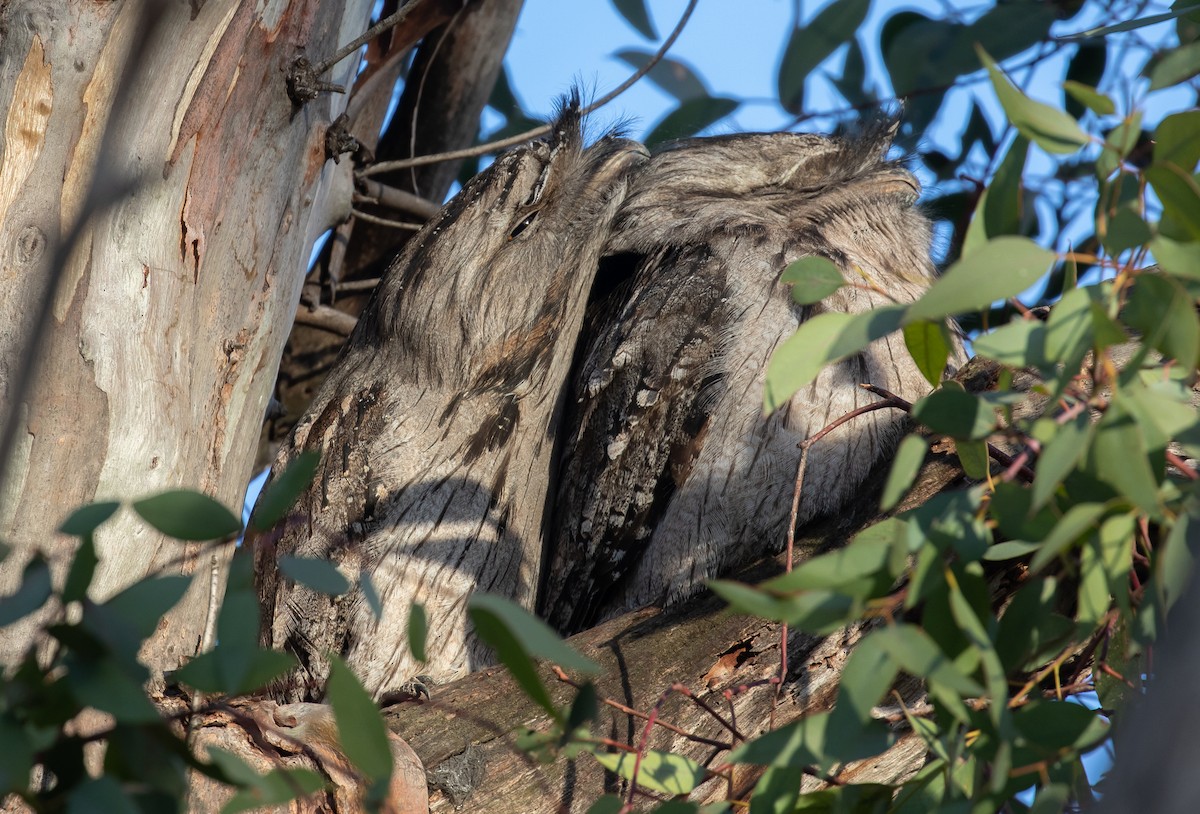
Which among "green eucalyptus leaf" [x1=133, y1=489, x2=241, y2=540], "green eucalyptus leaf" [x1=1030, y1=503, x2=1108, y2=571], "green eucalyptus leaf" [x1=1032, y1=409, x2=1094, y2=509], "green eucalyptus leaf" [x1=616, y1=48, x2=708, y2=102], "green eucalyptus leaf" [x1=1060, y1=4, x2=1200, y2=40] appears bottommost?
"green eucalyptus leaf" [x1=1030, y1=503, x2=1108, y2=571]

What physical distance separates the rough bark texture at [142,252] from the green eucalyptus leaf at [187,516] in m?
0.59

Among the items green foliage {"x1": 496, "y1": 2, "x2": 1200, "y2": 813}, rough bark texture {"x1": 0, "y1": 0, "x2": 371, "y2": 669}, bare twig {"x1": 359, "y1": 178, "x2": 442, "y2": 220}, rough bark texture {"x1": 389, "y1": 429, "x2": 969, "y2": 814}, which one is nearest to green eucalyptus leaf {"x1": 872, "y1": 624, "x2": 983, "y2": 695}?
green foliage {"x1": 496, "y1": 2, "x2": 1200, "y2": 813}

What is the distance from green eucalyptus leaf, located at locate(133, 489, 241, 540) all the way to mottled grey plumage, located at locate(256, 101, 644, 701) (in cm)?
127

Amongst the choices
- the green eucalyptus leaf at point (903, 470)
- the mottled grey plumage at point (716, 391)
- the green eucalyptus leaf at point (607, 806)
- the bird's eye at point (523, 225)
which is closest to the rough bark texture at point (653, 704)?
the mottled grey plumage at point (716, 391)

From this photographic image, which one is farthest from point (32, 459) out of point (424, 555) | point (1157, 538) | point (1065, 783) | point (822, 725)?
point (1157, 538)

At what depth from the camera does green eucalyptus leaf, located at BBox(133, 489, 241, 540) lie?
2.52ft

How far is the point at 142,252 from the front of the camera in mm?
1443

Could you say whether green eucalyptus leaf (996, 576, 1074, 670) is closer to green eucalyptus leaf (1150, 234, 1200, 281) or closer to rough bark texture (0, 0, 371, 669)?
green eucalyptus leaf (1150, 234, 1200, 281)

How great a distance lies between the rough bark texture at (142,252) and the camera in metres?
1.35

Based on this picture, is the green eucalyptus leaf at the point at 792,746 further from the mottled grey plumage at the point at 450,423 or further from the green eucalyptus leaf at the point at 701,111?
the green eucalyptus leaf at the point at 701,111

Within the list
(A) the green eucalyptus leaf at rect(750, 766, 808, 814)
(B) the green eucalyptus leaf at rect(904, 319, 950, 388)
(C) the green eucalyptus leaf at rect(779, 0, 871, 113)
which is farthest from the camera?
(C) the green eucalyptus leaf at rect(779, 0, 871, 113)

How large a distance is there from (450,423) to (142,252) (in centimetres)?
85

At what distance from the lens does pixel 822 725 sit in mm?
817

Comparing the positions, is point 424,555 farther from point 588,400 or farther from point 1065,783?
point 1065,783
